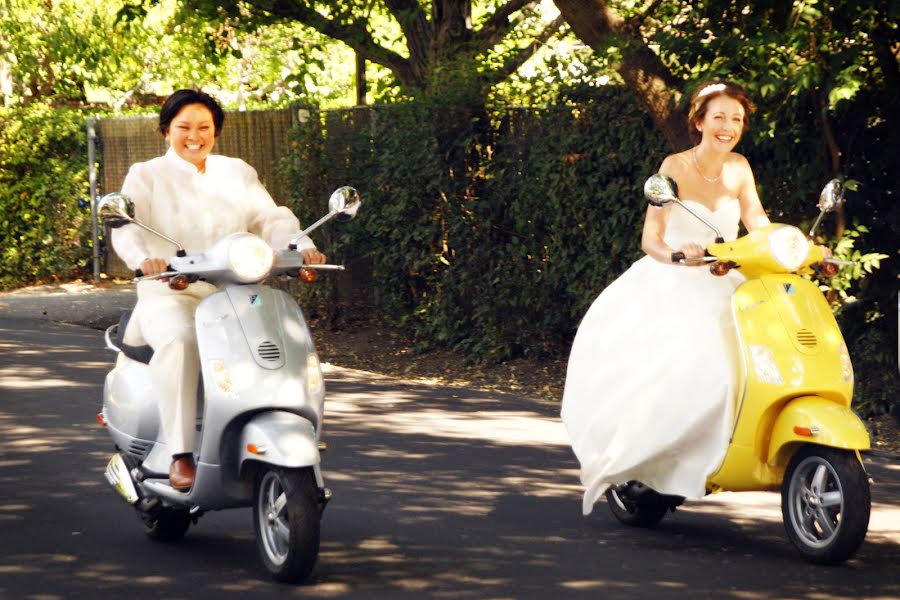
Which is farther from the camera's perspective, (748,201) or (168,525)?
(748,201)

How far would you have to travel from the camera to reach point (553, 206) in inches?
474

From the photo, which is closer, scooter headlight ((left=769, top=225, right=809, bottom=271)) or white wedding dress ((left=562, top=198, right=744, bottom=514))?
scooter headlight ((left=769, top=225, right=809, bottom=271))

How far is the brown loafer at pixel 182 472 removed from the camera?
20.2 ft

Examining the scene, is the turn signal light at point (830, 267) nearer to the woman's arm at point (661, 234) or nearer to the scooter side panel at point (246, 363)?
the woman's arm at point (661, 234)

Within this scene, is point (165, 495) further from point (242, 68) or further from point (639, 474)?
point (242, 68)

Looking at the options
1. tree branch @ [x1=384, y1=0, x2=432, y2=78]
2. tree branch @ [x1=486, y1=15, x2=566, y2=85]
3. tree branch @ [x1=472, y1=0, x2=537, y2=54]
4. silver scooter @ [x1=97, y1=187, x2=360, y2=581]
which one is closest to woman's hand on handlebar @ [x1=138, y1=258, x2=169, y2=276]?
silver scooter @ [x1=97, y1=187, x2=360, y2=581]

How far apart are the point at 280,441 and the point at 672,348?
5.64ft

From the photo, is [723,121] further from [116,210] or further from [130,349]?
[130,349]

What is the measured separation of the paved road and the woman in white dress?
1.21ft

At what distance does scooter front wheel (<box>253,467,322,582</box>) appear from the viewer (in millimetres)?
5656

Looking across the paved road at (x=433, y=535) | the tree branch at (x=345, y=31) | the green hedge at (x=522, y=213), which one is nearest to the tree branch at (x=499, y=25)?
the tree branch at (x=345, y=31)

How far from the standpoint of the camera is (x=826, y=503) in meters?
5.94

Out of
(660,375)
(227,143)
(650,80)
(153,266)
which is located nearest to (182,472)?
(153,266)

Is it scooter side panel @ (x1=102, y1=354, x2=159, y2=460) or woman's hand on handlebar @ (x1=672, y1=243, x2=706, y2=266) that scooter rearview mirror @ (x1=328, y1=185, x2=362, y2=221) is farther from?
woman's hand on handlebar @ (x1=672, y1=243, x2=706, y2=266)
